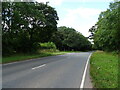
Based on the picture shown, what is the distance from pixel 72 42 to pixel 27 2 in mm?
Answer: 70986

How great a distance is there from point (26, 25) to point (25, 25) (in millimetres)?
210

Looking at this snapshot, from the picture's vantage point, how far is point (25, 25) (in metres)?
31.7

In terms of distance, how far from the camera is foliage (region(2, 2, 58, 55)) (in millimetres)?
29516

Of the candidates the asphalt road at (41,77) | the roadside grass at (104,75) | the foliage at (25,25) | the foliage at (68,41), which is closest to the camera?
the asphalt road at (41,77)

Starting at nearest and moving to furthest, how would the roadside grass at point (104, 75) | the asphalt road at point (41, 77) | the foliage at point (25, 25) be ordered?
the asphalt road at point (41, 77)
the roadside grass at point (104, 75)
the foliage at point (25, 25)

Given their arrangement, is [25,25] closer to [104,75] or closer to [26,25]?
[26,25]

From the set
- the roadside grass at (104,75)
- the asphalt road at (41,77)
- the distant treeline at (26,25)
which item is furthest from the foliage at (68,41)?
the asphalt road at (41,77)

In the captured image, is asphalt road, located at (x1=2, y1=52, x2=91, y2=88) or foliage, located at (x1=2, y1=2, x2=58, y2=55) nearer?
asphalt road, located at (x1=2, y1=52, x2=91, y2=88)

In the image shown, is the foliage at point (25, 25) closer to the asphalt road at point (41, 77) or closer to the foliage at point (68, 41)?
the asphalt road at point (41, 77)

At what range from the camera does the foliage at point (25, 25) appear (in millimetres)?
29516

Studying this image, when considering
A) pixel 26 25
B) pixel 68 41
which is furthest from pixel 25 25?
pixel 68 41

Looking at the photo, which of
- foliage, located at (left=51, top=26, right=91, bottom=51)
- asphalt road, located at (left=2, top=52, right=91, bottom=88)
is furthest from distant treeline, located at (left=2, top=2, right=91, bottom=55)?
foliage, located at (left=51, top=26, right=91, bottom=51)

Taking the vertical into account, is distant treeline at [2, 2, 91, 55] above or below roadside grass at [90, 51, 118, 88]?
above

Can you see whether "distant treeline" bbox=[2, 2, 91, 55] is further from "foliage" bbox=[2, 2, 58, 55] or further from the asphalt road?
the asphalt road
